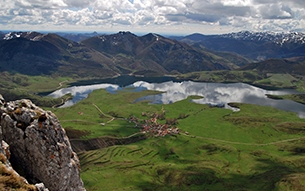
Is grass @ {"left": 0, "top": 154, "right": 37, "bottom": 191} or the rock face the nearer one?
grass @ {"left": 0, "top": 154, "right": 37, "bottom": 191}

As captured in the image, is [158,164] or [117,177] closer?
[117,177]

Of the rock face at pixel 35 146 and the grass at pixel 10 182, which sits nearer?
the grass at pixel 10 182

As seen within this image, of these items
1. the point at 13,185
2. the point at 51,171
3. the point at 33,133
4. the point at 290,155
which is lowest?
the point at 290,155

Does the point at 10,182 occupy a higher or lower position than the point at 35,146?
lower

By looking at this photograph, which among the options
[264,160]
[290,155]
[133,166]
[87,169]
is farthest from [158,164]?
[290,155]

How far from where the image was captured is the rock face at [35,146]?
1283 inches

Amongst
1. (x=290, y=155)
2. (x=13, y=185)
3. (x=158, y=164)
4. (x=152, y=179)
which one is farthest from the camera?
(x=290, y=155)

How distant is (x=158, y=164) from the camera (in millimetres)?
170875

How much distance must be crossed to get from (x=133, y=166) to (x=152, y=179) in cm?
2173

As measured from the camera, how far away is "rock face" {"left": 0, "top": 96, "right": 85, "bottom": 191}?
1283 inches

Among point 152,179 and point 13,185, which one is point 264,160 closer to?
point 152,179

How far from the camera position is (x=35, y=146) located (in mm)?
32688

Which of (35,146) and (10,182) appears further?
(35,146)

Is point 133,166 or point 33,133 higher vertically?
point 33,133
